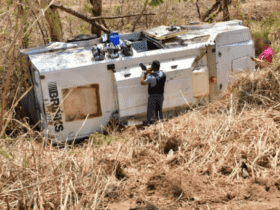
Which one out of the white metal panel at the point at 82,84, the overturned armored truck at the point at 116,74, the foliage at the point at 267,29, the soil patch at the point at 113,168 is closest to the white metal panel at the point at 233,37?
the overturned armored truck at the point at 116,74

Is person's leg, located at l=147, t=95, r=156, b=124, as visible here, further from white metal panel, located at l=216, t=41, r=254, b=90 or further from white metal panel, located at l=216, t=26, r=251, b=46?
white metal panel, located at l=216, t=26, r=251, b=46

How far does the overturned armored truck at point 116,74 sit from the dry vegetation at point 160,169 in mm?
1647

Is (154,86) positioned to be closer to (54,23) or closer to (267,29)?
(54,23)

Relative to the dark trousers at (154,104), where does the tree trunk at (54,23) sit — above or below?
above

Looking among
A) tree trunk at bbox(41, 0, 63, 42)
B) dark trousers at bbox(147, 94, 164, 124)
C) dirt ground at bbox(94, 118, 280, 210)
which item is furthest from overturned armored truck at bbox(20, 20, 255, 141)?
dirt ground at bbox(94, 118, 280, 210)


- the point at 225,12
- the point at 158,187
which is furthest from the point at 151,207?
the point at 225,12

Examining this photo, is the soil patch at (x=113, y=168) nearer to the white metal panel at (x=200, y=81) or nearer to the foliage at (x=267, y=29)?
the white metal panel at (x=200, y=81)

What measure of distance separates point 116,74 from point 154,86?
672mm

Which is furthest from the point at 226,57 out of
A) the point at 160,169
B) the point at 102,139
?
the point at 160,169

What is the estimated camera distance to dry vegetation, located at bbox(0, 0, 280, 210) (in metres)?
2.98

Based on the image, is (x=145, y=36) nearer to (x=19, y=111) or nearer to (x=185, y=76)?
(x=185, y=76)

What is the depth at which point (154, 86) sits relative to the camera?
6.30m

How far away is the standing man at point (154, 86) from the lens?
627cm

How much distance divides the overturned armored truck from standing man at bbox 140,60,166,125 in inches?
6.4
